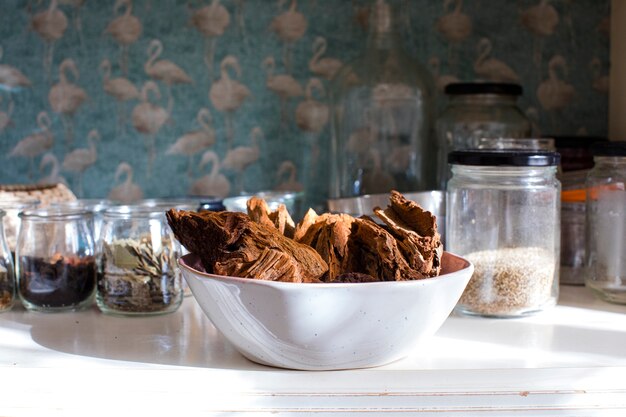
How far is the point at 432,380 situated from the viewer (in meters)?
0.77

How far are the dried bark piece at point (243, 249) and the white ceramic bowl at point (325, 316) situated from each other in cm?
3

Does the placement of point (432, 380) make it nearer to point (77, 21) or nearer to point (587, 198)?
point (587, 198)

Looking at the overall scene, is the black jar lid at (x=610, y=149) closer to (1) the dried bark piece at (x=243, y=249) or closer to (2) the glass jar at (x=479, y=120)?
(2) the glass jar at (x=479, y=120)

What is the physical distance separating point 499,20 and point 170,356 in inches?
35.7

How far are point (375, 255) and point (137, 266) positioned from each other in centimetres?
34

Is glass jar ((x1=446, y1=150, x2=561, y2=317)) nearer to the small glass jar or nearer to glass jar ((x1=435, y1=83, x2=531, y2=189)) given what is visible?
glass jar ((x1=435, y1=83, x2=531, y2=189))

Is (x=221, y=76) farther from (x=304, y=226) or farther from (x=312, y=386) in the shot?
(x=312, y=386)

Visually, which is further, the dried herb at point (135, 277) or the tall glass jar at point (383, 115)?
the tall glass jar at point (383, 115)

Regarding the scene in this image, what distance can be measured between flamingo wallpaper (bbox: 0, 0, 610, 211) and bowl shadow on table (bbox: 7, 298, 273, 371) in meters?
0.45

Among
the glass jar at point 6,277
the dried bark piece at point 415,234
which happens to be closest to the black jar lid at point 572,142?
the dried bark piece at point 415,234

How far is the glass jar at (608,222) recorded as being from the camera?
106 cm

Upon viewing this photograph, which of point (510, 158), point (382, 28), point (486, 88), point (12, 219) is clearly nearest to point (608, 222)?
point (510, 158)

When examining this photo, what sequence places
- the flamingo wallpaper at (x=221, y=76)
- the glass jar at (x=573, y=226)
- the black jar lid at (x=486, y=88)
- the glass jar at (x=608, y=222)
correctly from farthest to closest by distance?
the flamingo wallpaper at (x=221, y=76) < the black jar lid at (x=486, y=88) < the glass jar at (x=573, y=226) < the glass jar at (x=608, y=222)

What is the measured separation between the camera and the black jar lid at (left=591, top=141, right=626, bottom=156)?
1036mm
